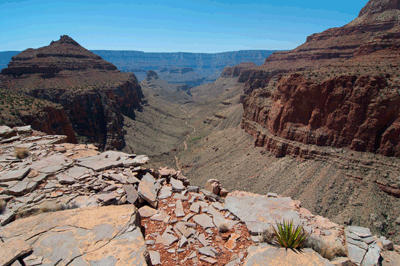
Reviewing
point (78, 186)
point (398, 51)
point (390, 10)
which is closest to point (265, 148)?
point (398, 51)

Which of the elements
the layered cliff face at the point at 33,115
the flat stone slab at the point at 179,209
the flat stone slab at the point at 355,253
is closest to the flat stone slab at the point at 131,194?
the flat stone slab at the point at 179,209

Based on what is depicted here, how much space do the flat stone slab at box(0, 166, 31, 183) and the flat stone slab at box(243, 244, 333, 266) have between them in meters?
9.57

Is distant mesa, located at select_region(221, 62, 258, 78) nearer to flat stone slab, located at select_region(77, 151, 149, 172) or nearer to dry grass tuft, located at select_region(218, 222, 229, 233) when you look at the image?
flat stone slab, located at select_region(77, 151, 149, 172)

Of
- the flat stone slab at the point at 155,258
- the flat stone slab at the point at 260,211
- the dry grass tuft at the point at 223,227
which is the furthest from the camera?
the flat stone slab at the point at 260,211

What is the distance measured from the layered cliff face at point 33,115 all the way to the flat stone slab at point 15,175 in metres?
20.4

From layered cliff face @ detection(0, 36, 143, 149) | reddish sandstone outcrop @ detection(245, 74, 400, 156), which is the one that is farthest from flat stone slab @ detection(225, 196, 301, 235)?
layered cliff face @ detection(0, 36, 143, 149)

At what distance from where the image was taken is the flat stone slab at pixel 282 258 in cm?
587

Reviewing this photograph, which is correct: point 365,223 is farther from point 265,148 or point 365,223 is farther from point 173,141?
point 173,141

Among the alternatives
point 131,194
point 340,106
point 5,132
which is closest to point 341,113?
point 340,106

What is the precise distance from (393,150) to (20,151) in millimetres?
35170

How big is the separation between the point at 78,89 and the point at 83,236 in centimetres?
5573

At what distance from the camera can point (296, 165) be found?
99.3ft

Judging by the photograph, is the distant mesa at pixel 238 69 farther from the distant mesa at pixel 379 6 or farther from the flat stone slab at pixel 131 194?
the flat stone slab at pixel 131 194

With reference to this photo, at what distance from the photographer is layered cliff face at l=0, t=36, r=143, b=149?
161 ft
